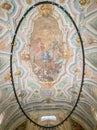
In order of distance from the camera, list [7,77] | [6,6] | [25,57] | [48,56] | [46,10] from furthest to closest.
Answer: [7,77], [25,57], [48,56], [46,10], [6,6]

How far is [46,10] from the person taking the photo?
12.2 metres

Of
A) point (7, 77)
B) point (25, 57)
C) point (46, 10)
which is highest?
point (46, 10)

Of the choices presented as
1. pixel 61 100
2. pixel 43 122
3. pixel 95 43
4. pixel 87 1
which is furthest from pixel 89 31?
pixel 43 122

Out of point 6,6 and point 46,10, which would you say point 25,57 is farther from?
point 6,6

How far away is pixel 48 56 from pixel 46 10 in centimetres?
340

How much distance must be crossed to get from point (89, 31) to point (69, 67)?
3638 millimetres

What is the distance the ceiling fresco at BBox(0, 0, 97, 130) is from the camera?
12.2 meters

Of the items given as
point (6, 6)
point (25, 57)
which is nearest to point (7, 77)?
point (25, 57)

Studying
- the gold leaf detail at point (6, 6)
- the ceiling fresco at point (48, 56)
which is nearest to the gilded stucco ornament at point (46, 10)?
the ceiling fresco at point (48, 56)

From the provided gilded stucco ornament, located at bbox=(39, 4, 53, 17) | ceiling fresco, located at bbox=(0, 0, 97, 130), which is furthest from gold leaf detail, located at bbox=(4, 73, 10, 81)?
gilded stucco ornament, located at bbox=(39, 4, 53, 17)

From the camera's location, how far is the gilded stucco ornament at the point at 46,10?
12.0m

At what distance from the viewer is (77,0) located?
11.6 m

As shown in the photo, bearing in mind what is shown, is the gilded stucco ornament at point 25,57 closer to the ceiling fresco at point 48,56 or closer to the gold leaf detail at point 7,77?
the ceiling fresco at point 48,56

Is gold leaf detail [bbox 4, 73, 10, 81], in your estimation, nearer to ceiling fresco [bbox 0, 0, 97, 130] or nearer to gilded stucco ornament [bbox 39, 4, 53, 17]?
ceiling fresco [bbox 0, 0, 97, 130]
